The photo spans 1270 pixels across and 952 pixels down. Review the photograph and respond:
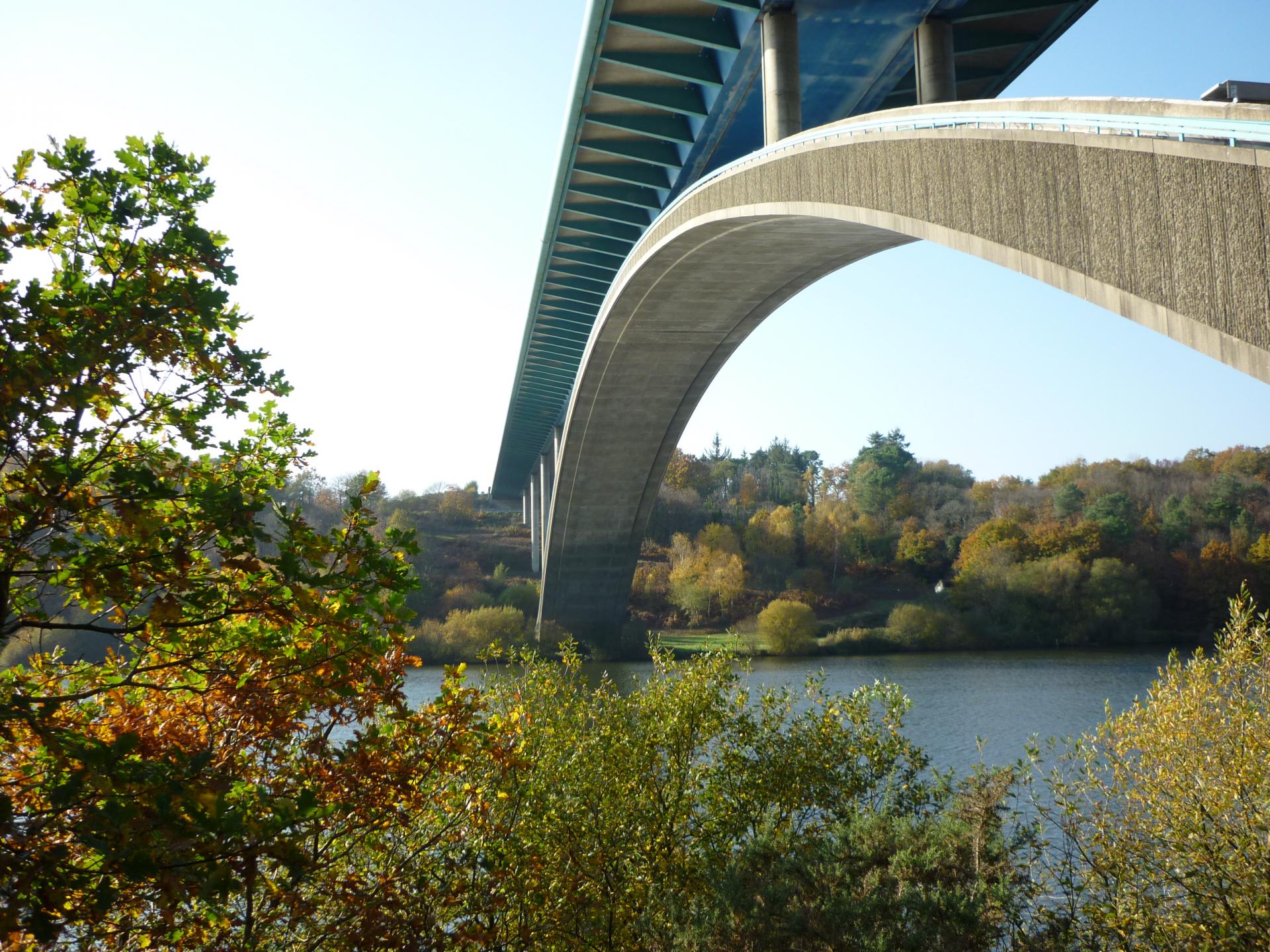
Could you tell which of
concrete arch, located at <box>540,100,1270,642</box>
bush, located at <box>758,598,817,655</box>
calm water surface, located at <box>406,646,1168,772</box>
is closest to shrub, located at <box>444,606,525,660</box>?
calm water surface, located at <box>406,646,1168,772</box>

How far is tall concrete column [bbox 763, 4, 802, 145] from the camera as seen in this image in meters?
10.1

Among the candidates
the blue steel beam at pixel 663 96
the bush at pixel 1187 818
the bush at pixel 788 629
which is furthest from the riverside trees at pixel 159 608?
the bush at pixel 788 629

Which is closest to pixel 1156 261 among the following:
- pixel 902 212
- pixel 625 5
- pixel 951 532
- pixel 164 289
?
pixel 902 212

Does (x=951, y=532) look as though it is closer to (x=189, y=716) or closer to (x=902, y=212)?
(x=902, y=212)

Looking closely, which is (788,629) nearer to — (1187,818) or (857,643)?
(857,643)

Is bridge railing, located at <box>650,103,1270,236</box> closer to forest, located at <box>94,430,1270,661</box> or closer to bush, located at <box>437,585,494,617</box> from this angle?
forest, located at <box>94,430,1270,661</box>

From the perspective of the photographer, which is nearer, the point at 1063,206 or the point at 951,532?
the point at 1063,206

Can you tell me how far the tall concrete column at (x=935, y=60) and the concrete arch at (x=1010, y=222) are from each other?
1789 mm

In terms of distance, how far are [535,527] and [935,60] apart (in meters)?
33.4

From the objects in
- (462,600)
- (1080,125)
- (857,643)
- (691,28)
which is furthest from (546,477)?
(1080,125)

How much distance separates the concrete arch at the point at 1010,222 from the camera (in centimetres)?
405

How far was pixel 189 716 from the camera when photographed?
13.0ft

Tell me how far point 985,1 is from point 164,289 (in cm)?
1004

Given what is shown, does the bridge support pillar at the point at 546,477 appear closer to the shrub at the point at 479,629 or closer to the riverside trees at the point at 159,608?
the shrub at the point at 479,629
